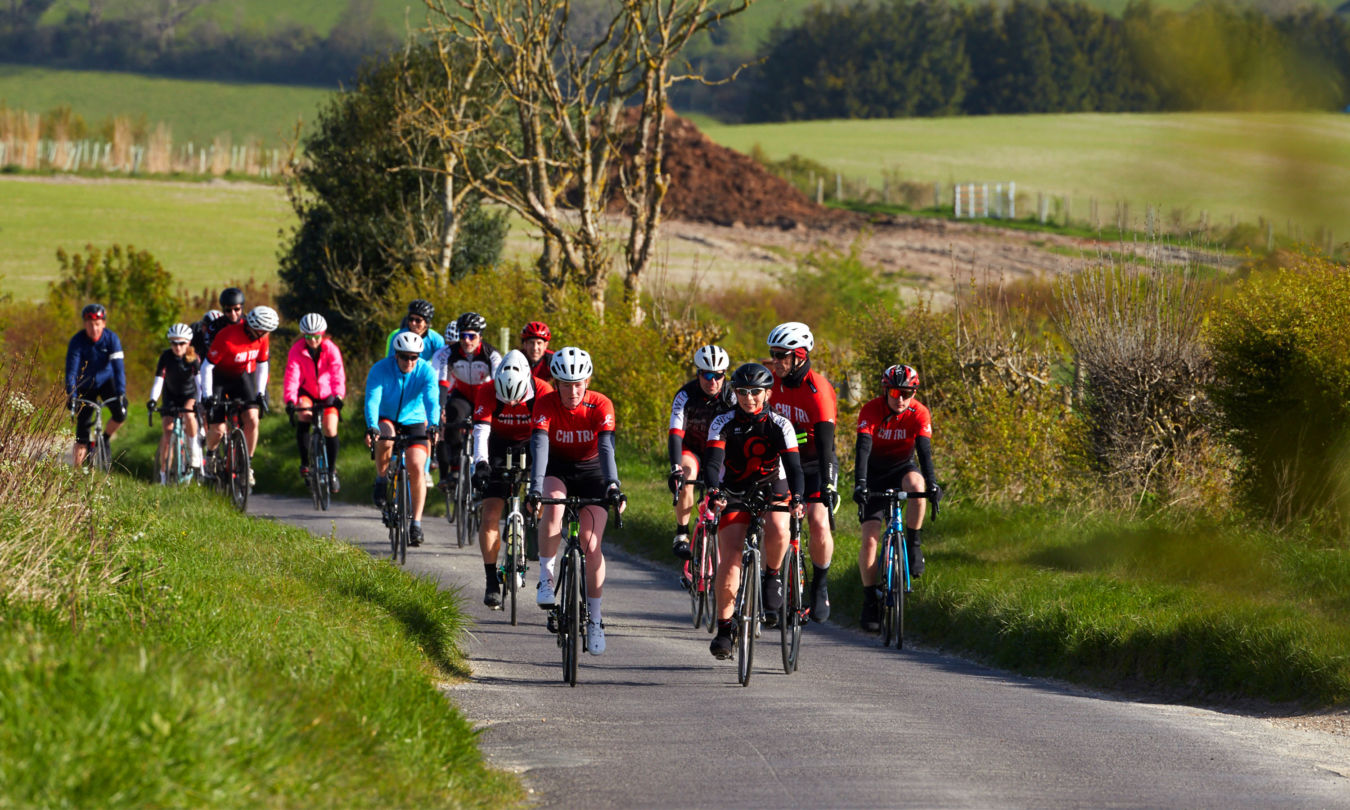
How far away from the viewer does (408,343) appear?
15.0 meters

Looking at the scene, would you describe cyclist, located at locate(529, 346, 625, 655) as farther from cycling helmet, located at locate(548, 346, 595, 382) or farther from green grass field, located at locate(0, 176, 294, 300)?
green grass field, located at locate(0, 176, 294, 300)

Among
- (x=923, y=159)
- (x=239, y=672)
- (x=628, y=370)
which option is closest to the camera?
(x=239, y=672)

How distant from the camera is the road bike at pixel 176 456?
60.2 ft

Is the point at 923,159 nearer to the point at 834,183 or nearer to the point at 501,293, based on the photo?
the point at 834,183

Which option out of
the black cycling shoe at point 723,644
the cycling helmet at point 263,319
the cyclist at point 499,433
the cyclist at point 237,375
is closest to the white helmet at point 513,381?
the cyclist at point 499,433

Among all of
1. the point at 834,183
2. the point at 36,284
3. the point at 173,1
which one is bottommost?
the point at 36,284

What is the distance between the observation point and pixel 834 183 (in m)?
88.3

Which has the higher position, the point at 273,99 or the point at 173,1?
the point at 173,1

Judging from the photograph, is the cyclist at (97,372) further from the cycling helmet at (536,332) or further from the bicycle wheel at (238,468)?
the cycling helmet at (536,332)

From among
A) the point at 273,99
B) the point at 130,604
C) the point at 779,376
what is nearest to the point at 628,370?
the point at 779,376

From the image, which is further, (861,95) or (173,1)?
(173,1)

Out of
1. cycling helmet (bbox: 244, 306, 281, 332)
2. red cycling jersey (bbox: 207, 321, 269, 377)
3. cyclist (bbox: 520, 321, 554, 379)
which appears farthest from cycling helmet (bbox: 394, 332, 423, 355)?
red cycling jersey (bbox: 207, 321, 269, 377)

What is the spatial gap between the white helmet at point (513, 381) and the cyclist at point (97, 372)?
24.3 ft

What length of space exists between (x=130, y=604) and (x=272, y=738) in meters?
3.40
